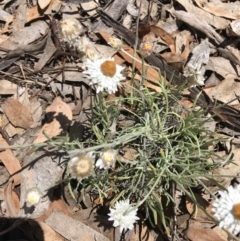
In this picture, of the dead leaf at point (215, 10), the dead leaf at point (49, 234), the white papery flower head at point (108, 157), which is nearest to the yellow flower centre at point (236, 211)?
the white papery flower head at point (108, 157)

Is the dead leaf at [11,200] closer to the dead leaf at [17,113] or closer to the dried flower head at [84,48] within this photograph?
the dead leaf at [17,113]

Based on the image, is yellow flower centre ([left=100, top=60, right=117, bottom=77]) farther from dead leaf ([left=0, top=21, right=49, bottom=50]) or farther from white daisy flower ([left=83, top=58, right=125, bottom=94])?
dead leaf ([left=0, top=21, right=49, bottom=50])

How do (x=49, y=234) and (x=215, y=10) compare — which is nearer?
(x=49, y=234)

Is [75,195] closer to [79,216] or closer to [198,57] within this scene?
[79,216]

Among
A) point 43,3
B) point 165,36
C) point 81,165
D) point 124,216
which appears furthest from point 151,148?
point 43,3

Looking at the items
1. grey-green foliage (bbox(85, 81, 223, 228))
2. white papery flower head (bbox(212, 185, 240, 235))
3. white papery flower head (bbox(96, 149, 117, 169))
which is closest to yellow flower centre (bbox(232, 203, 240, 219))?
white papery flower head (bbox(212, 185, 240, 235))

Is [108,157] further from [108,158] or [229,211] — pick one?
[229,211]
